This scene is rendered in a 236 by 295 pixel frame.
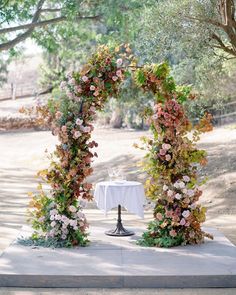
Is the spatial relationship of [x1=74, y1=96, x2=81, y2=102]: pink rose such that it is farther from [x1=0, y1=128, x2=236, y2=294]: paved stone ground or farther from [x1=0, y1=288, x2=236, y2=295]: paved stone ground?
[x1=0, y1=288, x2=236, y2=295]: paved stone ground

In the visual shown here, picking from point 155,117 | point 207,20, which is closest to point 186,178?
point 155,117

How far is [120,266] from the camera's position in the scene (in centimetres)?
738

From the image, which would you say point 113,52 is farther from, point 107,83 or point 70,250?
point 70,250

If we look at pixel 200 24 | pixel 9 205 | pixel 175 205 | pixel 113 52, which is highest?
pixel 200 24

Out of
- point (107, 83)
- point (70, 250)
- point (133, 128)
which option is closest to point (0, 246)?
point (70, 250)

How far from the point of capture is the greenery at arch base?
28.3ft

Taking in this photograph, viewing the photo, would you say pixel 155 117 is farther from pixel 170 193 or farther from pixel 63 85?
pixel 63 85

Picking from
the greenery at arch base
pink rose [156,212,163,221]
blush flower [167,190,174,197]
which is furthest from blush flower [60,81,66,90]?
pink rose [156,212,163,221]

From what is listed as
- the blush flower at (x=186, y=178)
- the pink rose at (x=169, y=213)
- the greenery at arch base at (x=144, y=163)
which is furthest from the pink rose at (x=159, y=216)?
the blush flower at (x=186, y=178)

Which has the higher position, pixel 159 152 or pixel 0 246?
pixel 159 152

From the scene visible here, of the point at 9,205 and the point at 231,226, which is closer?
the point at 231,226

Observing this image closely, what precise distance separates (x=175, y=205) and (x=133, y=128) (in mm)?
29707

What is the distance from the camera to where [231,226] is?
1147 cm

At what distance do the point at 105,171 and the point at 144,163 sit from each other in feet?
39.3
